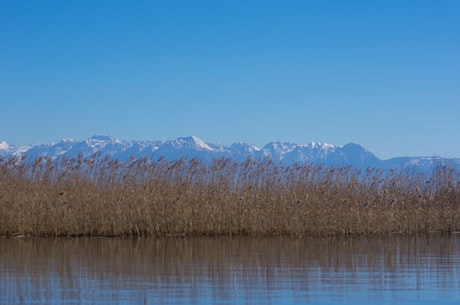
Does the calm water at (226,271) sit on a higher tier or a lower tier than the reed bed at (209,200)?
lower

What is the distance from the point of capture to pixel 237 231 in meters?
21.1

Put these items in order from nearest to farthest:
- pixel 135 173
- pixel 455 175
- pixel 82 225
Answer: pixel 82 225 → pixel 135 173 → pixel 455 175

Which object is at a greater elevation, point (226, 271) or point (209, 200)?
point (209, 200)

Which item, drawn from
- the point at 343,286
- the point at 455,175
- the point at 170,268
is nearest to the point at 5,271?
the point at 170,268

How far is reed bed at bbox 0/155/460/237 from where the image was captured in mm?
20734

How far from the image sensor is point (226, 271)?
13031 millimetres

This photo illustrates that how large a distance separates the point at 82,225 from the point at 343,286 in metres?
10.9

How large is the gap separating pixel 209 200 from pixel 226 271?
8528mm

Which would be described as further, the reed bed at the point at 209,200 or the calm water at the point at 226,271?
the reed bed at the point at 209,200

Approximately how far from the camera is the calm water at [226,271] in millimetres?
10266

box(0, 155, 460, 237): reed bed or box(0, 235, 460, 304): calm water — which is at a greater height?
box(0, 155, 460, 237): reed bed

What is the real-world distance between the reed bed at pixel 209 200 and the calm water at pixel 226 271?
54.5 inches

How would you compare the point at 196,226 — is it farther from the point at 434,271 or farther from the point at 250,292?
the point at 250,292

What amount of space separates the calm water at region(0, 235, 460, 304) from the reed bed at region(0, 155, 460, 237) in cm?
138
